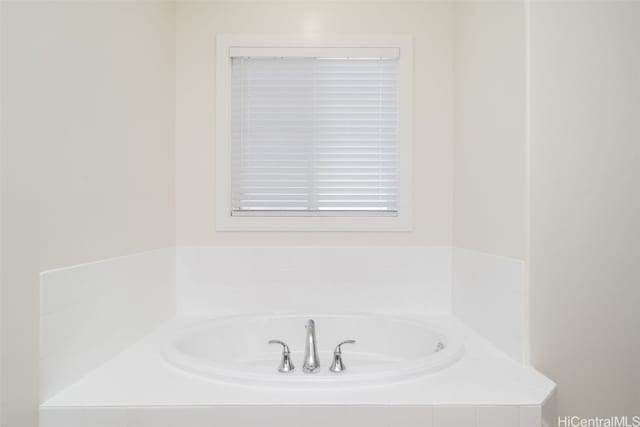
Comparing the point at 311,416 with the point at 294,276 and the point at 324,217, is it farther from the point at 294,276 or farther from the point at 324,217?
the point at 324,217

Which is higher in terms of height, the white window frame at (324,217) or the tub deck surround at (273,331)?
the white window frame at (324,217)

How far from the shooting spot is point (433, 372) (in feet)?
4.50

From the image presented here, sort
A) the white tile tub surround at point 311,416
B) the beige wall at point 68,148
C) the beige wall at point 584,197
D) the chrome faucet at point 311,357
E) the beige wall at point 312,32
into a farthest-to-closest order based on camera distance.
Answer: the beige wall at point 312,32
the chrome faucet at point 311,357
the beige wall at point 584,197
the white tile tub surround at point 311,416
the beige wall at point 68,148

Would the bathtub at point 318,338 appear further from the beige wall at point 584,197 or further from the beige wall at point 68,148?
the beige wall at point 68,148

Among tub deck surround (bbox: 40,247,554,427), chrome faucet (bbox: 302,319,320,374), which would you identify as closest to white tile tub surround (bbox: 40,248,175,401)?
tub deck surround (bbox: 40,247,554,427)

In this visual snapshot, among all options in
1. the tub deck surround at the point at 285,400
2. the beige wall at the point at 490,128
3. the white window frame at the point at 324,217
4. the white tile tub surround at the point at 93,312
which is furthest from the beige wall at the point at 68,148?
the beige wall at the point at 490,128

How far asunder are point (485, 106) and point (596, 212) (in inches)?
25.6

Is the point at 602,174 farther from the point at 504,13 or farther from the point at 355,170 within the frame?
the point at 355,170

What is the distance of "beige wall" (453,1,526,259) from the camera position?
1497 mm

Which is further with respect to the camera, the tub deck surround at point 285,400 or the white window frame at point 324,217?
the white window frame at point 324,217

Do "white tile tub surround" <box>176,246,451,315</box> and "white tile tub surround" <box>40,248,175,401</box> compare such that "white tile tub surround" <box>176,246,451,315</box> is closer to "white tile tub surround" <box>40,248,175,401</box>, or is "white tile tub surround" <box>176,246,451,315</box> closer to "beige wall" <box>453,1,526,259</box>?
"white tile tub surround" <box>40,248,175,401</box>

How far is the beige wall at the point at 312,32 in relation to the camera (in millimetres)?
2133

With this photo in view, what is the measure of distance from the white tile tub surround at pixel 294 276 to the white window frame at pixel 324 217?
0.13 meters

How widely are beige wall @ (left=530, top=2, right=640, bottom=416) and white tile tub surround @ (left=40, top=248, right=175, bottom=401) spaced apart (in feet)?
5.30
